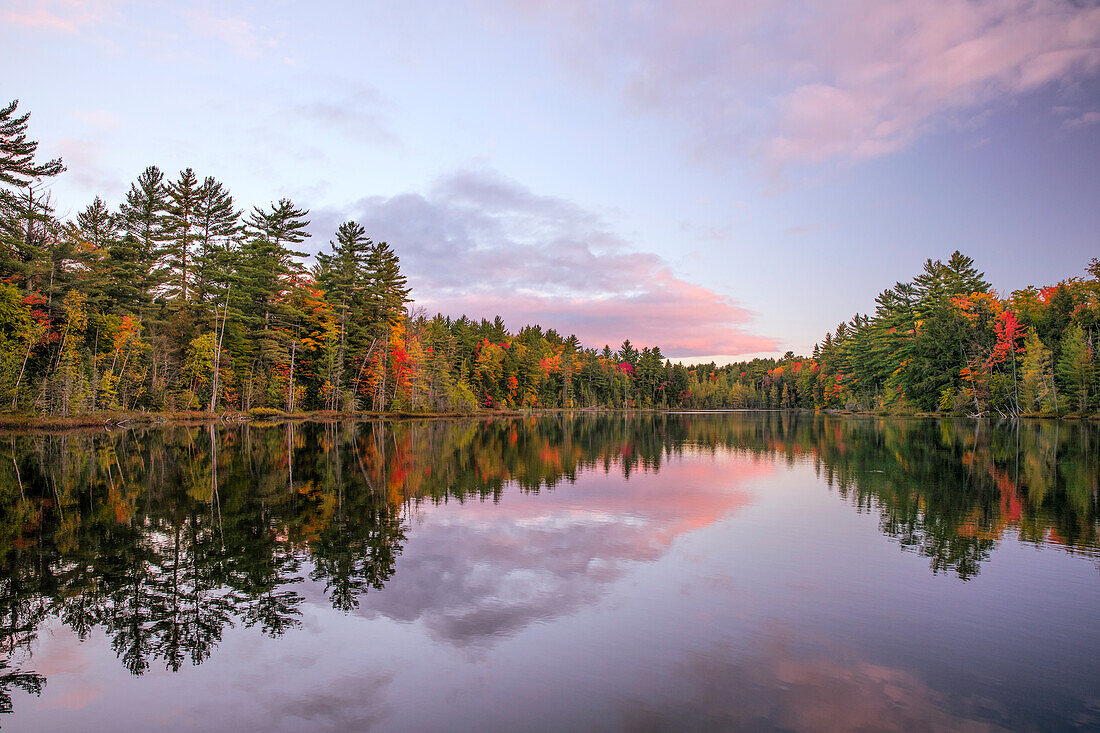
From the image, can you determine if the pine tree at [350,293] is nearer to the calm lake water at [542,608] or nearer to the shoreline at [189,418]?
the shoreline at [189,418]

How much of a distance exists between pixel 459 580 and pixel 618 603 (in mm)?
2399

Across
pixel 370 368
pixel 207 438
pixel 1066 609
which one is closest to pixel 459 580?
pixel 1066 609

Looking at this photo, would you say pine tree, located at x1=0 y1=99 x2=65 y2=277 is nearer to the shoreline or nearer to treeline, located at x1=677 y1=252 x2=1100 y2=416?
the shoreline

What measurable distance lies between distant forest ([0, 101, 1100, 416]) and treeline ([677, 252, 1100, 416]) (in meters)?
0.21

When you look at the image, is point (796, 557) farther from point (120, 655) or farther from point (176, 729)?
point (120, 655)

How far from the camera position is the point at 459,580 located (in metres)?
8.36

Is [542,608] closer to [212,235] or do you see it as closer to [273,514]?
[273,514]

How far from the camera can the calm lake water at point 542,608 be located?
197 inches

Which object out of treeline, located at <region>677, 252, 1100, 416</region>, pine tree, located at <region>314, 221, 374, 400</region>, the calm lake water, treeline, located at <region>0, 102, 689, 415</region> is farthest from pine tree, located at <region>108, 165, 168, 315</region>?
treeline, located at <region>677, 252, 1100, 416</region>

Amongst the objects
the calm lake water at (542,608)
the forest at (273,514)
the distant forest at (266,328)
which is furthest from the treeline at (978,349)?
the calm lake water at (542,608)

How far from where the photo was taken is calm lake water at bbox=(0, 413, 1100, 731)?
5016 mm

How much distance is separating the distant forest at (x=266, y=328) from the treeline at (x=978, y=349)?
21 cm

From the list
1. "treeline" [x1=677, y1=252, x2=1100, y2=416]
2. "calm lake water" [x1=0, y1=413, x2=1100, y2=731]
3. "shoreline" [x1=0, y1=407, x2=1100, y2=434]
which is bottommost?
"calm lake water" [x1=0, y1=413, x2=1100, y2=731]

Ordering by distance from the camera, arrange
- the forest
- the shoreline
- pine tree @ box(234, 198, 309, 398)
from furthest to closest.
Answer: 1. pine tree @ box(234, 198, 309, 398)
2. the shoreline
3. the forest
